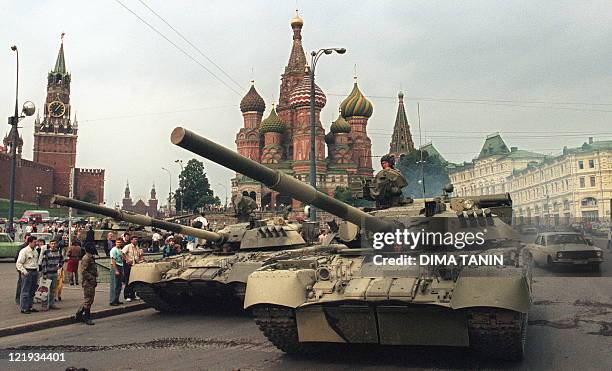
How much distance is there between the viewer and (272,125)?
232 ft

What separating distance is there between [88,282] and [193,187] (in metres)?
66.9

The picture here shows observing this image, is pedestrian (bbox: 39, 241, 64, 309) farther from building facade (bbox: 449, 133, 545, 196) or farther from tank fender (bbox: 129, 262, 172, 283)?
building facade (bbox: 449, 133, 545, 196)

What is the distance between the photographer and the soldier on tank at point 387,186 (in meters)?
8.98

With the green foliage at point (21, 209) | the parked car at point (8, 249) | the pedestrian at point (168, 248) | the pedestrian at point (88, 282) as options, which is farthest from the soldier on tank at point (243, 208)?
the green foliage at point (21, 209)

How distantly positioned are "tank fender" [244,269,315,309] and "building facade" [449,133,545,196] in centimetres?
1287

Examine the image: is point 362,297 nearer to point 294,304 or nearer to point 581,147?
point 294,304

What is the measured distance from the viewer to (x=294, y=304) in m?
6.38

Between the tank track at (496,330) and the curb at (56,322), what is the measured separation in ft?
22.9

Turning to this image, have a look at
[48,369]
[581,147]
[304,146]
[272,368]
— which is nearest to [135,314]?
[48,369]

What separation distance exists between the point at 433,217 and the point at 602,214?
14852mm

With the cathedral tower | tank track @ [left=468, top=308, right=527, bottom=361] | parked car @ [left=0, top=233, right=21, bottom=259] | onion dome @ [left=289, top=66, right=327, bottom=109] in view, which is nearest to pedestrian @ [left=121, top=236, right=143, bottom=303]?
tank track @ [left=468, top=308, right=527, bottom=361]

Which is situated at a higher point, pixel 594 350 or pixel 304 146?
pixel 304 146

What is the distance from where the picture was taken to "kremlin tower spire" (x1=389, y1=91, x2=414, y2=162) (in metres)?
87.6

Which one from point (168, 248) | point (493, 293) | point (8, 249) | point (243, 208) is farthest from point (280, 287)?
point (8, 249)
